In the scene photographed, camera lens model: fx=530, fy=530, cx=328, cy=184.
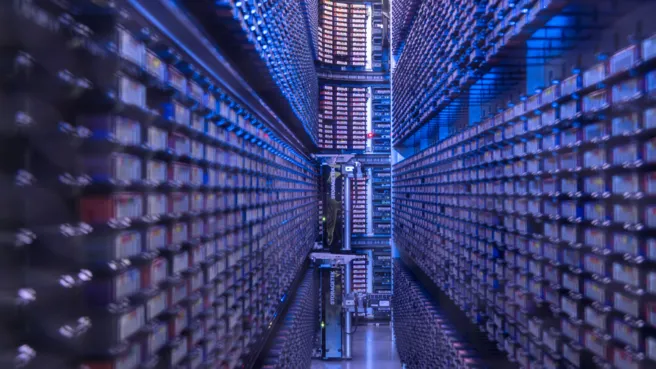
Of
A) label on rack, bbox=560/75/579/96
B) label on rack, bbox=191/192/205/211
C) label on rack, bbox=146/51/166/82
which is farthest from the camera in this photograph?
label on rack, bbox=560/75/579/96

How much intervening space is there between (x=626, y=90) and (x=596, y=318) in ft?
4.67

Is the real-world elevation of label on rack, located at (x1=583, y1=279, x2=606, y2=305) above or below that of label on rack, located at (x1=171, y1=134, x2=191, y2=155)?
below

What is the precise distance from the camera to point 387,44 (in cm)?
1533

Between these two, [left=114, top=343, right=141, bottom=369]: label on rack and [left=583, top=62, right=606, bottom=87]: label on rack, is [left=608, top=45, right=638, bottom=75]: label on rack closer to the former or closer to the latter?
[left=583, top=62, right=606, bottom=87]: label on rack

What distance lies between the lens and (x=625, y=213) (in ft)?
9.71

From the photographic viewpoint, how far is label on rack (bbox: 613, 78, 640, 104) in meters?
2.83

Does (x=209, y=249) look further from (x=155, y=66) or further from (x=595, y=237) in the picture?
Answer: (x=595, y=237)

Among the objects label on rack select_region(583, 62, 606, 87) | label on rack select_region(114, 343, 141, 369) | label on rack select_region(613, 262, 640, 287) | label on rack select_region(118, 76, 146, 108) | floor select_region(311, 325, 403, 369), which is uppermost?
label on rack select_region(583, 62, 606, 87)

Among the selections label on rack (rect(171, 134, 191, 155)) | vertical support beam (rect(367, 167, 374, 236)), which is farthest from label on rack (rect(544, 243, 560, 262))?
vertical support beam (rect(367, 167, 374, 236))

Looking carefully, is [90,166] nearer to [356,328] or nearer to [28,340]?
[28,340]

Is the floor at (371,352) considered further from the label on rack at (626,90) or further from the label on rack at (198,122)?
the label on rack at (626,90)

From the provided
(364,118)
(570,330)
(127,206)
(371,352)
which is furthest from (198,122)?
(364,118)

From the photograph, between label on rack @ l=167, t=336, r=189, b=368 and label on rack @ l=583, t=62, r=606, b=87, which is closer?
label on rack @ l=167, t=336, r=189, b=368

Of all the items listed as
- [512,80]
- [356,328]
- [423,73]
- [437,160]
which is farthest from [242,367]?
[356,328]
